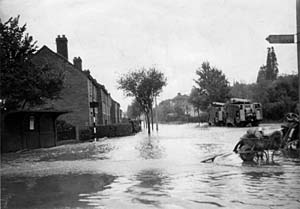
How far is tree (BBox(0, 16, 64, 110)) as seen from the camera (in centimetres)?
1628

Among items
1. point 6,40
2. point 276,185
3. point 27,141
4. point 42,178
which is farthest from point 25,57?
point 276,185

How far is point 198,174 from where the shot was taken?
818 cm

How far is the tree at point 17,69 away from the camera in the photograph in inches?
641

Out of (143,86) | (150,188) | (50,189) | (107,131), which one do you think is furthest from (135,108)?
(150,188)

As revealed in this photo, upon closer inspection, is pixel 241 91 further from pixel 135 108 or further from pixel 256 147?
pixel 256 147

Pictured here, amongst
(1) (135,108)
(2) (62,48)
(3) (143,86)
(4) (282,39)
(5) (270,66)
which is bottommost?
(4) (282,39)

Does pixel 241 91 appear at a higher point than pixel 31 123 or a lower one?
higher

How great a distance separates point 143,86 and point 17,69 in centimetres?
1872

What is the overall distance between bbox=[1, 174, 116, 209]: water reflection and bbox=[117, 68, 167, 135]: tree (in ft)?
78.5

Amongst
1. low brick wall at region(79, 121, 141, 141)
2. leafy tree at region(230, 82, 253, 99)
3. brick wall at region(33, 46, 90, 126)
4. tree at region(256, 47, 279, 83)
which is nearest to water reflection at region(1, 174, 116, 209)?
tree at region(256, 47, 279, 83)

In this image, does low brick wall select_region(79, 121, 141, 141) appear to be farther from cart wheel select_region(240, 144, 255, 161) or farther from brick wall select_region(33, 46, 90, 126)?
cart wheel select_region(240, 144, 255, 161)

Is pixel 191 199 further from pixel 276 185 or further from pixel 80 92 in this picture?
pixel 80 92

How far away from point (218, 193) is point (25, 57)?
527 inches

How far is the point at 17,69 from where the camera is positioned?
16844mm
